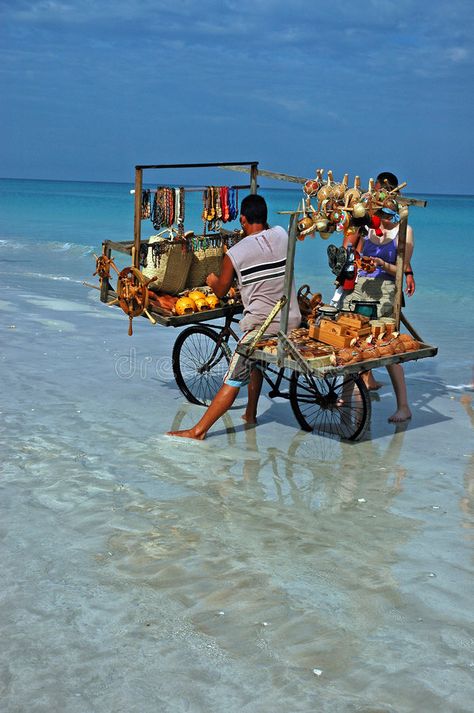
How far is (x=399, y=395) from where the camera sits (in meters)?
8.25

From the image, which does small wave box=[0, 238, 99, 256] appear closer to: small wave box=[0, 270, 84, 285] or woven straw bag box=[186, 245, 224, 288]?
small wave box=[0, 270, 84, 285]

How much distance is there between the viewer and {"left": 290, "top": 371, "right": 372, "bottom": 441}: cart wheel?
7438mm

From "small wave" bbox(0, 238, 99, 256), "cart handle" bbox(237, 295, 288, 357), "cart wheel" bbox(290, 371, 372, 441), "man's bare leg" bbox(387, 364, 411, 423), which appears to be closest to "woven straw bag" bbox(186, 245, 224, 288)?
"cart wheel" bbox(290, 371, 372, 441)

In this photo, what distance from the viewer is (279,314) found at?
7293 millimetres

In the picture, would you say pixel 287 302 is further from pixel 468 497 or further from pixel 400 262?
pixel 468 497

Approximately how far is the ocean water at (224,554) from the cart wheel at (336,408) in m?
0.19

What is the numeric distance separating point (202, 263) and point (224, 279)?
1214 mm

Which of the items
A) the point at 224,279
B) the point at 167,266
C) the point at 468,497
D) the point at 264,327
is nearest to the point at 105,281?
the point at 167,266

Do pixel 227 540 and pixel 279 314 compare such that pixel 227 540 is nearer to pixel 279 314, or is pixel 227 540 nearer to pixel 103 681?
pixel 103 681

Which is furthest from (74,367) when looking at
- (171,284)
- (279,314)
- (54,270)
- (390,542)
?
(54,270)

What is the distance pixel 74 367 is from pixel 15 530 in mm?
4372

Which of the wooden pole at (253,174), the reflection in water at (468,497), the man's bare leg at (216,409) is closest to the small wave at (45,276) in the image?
the wooden pole at (253,174)

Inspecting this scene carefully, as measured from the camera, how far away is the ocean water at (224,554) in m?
4.11

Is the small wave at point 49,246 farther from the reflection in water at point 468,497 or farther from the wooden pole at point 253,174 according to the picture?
the reflection in water at point 468,497
